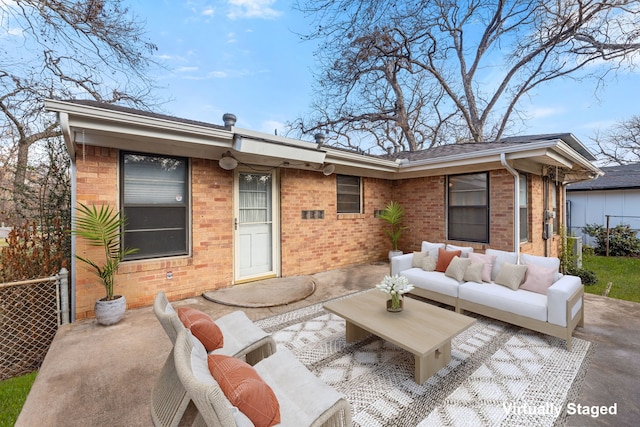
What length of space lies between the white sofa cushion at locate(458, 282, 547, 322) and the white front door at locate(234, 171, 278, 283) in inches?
158

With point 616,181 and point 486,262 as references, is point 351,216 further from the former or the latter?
point 616,181

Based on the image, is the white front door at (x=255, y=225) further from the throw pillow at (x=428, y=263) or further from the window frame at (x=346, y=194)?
the throw pillow at (x=428, y=263)

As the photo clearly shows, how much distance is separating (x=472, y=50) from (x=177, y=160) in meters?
14.7

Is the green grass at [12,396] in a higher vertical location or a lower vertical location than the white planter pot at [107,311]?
lower

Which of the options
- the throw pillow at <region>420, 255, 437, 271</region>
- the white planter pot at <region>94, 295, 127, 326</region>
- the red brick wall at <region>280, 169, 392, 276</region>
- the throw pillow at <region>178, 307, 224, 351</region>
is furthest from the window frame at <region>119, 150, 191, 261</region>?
the throw pillow at <region>420, 255, 437, 271</region>

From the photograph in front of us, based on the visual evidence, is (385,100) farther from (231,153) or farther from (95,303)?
(95,303)

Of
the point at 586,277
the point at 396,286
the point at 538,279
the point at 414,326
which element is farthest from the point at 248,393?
the point at 586,277

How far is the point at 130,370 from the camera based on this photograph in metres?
2.79

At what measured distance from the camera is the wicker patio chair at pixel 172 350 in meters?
1.73

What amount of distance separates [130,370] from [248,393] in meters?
2.23

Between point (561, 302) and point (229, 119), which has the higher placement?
point (229, 119)

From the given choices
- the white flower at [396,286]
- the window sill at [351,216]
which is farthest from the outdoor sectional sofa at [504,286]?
the window sill at [351,216]

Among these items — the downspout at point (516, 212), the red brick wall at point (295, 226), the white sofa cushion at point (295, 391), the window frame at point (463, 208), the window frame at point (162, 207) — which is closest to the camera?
the white sofa cushion at point (295, 391)

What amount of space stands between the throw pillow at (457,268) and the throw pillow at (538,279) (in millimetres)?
798
